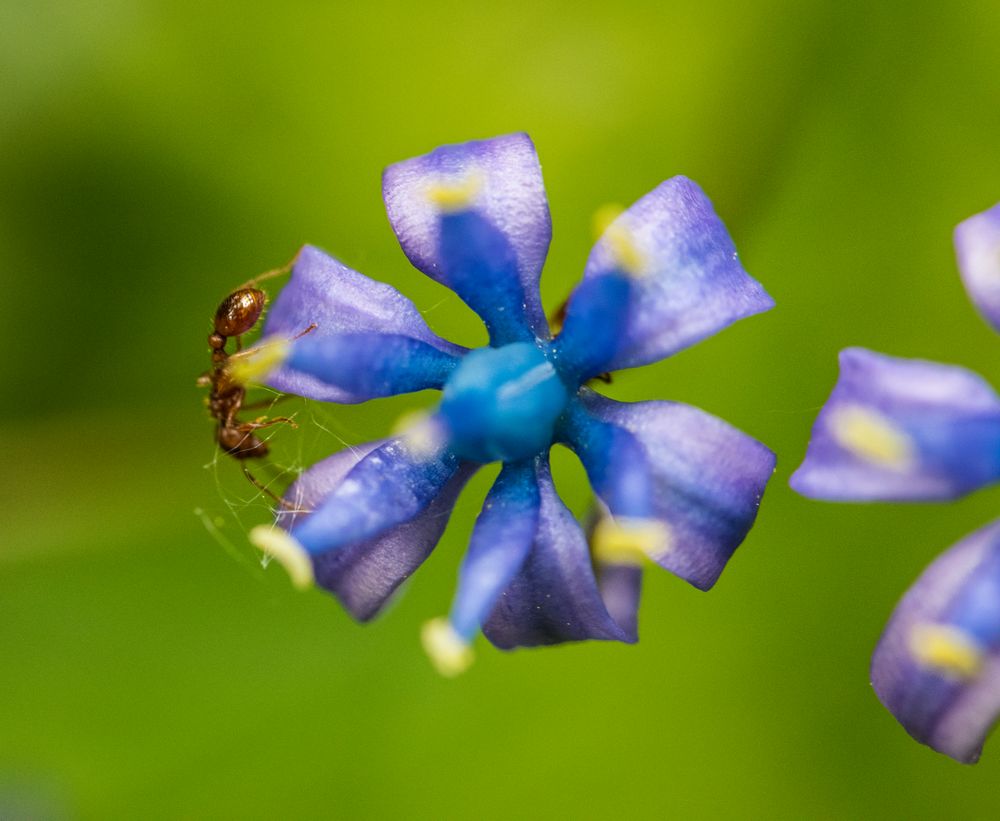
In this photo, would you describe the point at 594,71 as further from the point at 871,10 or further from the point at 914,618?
the point at 914,618

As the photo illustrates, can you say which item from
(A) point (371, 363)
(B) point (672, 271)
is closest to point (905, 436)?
(B) point (672, 271)

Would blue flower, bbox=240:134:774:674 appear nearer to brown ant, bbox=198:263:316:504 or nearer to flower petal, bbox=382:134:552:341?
flower petal, bbox=382:134:552:341

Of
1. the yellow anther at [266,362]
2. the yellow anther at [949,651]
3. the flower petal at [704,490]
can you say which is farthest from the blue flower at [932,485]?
the yellow anther at [266,362]

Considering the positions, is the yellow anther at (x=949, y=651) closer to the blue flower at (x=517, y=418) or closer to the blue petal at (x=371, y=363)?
the blue flower at (x=517, y=418)

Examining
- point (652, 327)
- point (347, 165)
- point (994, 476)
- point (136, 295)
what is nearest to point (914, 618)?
point (994, 476)

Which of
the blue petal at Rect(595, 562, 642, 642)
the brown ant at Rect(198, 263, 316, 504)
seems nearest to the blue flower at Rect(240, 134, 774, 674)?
the blue petal at Rect(595, 562, 642, 642)

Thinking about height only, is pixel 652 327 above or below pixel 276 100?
above
